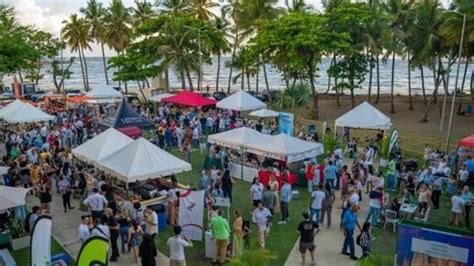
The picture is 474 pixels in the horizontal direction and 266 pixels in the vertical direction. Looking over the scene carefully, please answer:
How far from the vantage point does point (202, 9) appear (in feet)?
175

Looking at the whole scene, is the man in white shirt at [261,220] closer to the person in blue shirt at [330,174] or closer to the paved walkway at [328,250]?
the paved walkway at [328,250]

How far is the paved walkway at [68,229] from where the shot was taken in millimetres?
12594

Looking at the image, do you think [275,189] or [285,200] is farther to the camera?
[275,189]

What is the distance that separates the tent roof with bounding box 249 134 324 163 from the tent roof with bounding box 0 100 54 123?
39.0 ft

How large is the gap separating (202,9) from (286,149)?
3824 cm

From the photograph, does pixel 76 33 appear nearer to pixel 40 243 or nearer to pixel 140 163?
pixel 140 163

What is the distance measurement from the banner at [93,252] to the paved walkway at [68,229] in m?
2.41

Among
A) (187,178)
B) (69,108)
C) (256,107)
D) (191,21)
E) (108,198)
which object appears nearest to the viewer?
(108,198)

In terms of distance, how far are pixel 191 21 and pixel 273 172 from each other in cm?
3110

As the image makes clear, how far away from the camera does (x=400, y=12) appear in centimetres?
4281

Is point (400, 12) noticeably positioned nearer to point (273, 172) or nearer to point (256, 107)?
point (256, 107)

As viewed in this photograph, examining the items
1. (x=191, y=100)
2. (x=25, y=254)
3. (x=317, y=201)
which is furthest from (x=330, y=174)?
(x=191, y=100)

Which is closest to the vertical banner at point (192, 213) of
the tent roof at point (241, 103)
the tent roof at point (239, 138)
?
the tent roof at point (239, 138)

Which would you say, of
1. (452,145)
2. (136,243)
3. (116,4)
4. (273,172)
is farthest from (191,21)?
(136,243)
